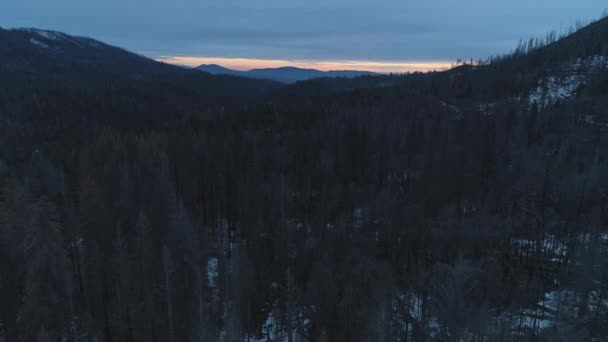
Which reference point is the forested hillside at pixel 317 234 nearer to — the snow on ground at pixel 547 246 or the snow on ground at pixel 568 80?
the snow on ground at pixel 547 246

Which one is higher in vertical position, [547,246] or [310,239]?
[547,246]

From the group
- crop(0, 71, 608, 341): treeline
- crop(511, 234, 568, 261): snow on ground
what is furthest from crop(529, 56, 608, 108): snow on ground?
crop(511, 234, 568, 261): snow on ground

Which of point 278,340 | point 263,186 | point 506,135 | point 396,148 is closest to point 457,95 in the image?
point 506,135

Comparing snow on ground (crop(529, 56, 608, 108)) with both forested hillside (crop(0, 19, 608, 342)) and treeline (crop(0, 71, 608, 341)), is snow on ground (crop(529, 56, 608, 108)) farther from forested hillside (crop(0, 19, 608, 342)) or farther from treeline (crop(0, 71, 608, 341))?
treeline (crop(0, 71, 608, 341))

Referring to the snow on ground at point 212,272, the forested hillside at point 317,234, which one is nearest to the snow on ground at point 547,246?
the forested hillside at point 317,234

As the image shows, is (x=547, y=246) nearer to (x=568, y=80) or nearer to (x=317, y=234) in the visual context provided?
(x=317, y=234)

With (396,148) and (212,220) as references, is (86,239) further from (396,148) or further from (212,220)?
(396,148)

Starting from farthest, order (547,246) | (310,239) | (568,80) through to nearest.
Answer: (568,80) < (310,239) < (547,246)

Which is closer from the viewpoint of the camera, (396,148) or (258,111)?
(396,148)

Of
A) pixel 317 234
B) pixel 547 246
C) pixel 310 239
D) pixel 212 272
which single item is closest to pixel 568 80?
pixel 547 246
